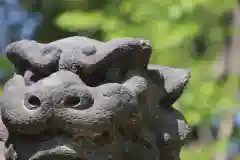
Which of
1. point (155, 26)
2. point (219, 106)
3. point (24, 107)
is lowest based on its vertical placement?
point (219, 106)

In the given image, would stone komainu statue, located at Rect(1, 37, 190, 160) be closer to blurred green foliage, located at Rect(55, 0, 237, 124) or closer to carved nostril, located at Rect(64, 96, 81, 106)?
carved nostril, located at Rect(64, 96, 81, 106)

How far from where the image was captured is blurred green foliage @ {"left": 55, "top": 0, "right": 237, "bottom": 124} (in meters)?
2.52

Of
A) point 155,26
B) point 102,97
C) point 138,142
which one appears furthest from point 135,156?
point 155,26

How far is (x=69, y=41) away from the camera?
963 millimetres

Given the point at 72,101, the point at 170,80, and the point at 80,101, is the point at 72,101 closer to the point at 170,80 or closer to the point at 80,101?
the point at 80,101

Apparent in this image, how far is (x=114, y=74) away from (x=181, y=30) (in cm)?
162

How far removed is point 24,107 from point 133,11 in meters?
1.79

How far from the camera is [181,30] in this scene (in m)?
2.52

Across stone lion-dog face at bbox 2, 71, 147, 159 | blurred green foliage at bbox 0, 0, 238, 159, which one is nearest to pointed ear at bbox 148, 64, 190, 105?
stone lion-dog face at bbox 2, 71, 147, 159

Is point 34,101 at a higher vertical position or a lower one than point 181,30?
higher

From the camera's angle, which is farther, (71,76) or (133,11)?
(133,11)

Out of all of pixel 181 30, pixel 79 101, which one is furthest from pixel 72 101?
pixel 181 30

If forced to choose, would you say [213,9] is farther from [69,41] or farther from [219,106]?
[69,41]

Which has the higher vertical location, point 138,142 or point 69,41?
point 69,41
